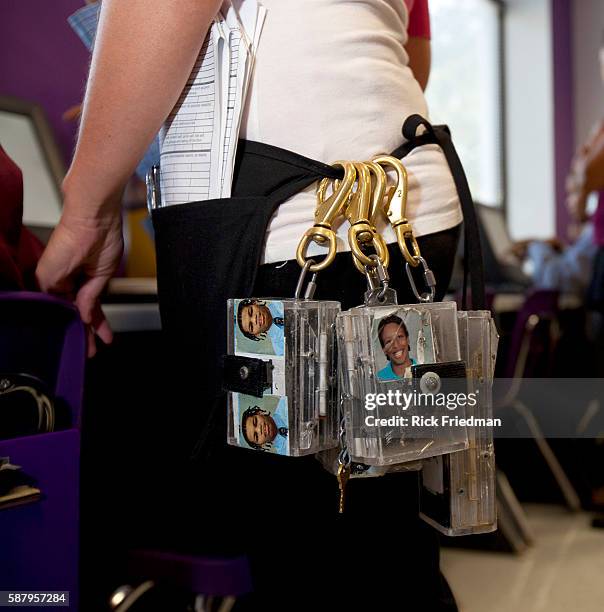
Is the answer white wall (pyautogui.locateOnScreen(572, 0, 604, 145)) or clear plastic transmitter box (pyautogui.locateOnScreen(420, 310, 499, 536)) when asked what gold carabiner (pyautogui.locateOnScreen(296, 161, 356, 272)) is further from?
white wall (pyautogui.locateOnScreen(572, 0, 604, 145))

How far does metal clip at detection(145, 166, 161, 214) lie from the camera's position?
68cm

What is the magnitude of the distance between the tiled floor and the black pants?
3.56ft

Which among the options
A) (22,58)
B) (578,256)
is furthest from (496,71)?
(22,58)

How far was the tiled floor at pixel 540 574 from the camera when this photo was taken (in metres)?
1.68

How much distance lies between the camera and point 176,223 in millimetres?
641

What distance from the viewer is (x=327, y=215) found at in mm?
597

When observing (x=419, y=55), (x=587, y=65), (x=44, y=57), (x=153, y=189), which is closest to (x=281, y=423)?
(x=153, y=189)

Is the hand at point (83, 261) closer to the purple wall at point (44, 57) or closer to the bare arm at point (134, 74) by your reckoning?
the bare arm at point (134, 74)

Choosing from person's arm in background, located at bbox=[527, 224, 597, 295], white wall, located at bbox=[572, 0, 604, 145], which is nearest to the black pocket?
person's arm in background, located at bbox=[527, 224, 597, 295]

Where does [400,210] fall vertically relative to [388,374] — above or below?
above

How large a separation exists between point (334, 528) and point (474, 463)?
140 millimetres

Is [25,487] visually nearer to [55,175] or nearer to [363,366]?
[363,366]

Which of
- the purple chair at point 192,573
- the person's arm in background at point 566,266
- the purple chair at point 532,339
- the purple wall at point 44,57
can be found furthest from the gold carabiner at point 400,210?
the person's arm in background at point 566,266

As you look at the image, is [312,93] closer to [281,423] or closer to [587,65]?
[281,423]
